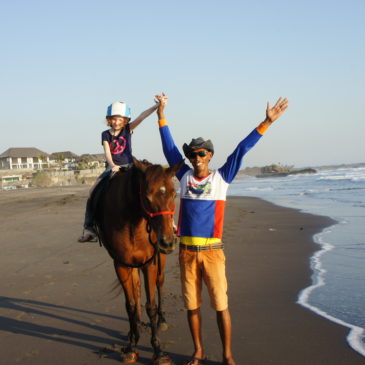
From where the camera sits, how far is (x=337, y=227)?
12117mm

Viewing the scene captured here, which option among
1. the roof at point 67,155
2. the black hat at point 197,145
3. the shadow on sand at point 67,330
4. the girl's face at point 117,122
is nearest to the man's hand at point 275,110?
the black hat at point 197,145

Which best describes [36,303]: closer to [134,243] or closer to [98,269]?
[98,269]

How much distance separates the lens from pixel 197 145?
3932mm

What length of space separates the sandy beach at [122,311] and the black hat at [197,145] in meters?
2.01

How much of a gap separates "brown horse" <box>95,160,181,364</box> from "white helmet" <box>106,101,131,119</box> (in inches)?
30.9

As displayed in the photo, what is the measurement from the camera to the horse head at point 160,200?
3.41 meters

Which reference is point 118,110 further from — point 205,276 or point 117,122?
point 205,276

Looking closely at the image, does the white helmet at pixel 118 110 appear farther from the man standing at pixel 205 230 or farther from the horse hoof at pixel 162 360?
the horse hoof at pixel 162 360

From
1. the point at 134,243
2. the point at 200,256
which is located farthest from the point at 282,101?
the point at 134,243

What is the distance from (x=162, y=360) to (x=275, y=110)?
262 centimetres

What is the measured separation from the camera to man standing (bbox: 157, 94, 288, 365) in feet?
12.4

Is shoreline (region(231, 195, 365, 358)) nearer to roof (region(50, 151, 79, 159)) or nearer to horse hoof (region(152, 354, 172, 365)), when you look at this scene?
horse hoof (region(152, 354, 172, 365))

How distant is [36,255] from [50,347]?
4731 mm

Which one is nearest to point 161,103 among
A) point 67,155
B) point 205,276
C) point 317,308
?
point 205,276
